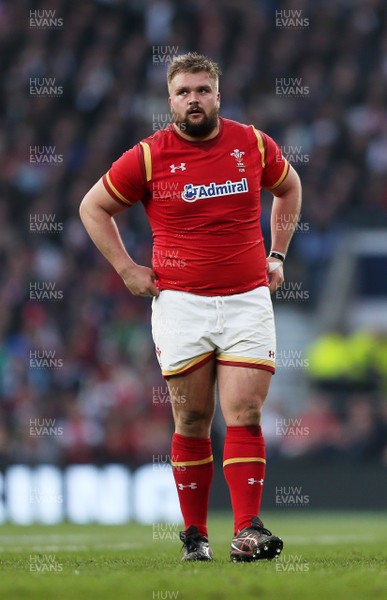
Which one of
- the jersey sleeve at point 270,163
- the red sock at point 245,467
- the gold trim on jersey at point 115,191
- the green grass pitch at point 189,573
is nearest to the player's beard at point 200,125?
the jersey sleeve at point 270,163

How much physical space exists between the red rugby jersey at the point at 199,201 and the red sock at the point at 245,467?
2.24 ft

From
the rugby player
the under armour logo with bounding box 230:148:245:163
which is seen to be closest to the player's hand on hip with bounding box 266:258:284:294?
the rugby player

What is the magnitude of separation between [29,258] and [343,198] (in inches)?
175

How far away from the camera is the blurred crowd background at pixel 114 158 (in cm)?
1517

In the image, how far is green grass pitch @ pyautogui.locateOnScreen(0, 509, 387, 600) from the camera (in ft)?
16.0

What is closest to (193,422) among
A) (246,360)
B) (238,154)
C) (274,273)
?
(246,360)

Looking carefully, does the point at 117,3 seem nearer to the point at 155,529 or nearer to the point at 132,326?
the point at 132,326

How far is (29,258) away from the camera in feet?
56.5

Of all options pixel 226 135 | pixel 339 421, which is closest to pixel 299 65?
pixel 339 421

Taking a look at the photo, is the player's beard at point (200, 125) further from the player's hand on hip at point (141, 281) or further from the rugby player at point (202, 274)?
the player's hand on hip at point (141, 281)

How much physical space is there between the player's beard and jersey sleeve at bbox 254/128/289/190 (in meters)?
0.28

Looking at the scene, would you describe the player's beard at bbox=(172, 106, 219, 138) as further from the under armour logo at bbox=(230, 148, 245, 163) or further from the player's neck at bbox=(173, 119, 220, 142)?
the under armour logo at bbox=(230, 148, 245, 163)

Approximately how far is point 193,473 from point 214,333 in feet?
2.35

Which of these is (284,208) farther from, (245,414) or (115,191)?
(245,414)
